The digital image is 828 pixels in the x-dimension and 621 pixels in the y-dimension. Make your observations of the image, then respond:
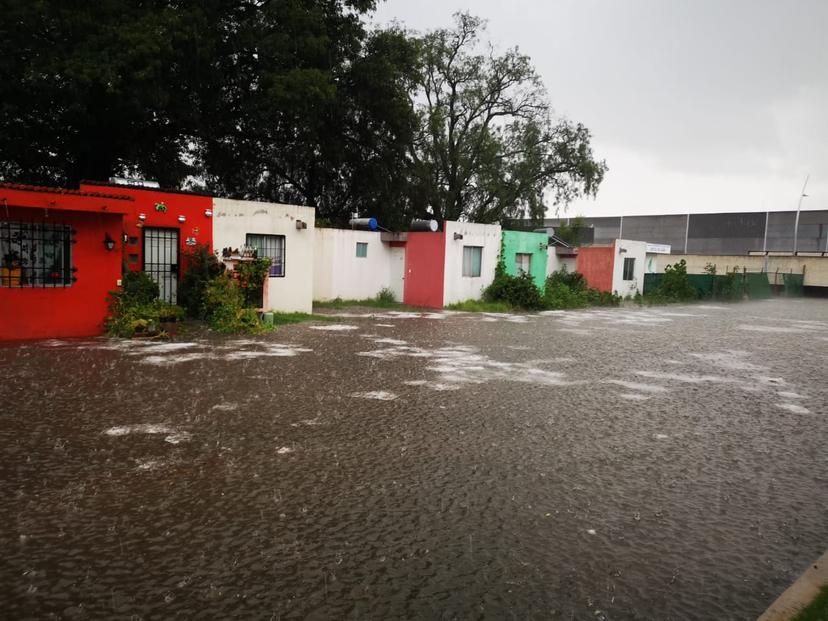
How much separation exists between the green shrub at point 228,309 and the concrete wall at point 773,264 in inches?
1454

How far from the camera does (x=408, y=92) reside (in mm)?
29406

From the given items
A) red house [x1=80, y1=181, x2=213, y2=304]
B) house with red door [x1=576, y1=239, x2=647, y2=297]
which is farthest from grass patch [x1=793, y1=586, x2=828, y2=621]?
house with red door [x1=576, y1=239, x2=647, y2=297]

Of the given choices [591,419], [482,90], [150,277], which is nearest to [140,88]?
[150,277]

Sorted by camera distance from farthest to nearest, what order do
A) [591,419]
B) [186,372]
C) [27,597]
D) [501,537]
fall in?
[186,372], [591,419], [501,537], [27,597]

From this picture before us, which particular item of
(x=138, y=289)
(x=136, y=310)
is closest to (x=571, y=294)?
(x=138, y=289)

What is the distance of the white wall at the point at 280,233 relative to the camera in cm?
1656

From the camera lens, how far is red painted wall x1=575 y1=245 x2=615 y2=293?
31375 mm

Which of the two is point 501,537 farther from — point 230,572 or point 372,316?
point 372,316

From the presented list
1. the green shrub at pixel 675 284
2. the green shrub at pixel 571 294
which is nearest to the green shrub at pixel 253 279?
the green shrub at pixel 571 294

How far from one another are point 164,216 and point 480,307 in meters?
12.1

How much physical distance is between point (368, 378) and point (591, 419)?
3.61 meters

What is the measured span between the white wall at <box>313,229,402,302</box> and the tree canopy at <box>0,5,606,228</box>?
15.1ft

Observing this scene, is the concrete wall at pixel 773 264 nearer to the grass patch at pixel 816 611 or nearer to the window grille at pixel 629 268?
the window grille at pixel 629 268

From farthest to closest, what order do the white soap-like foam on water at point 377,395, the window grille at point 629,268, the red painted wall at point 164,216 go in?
the window grille at point 629,268, the red painted wall at point 164,216, the white soap-like foam on water at point 377,395
